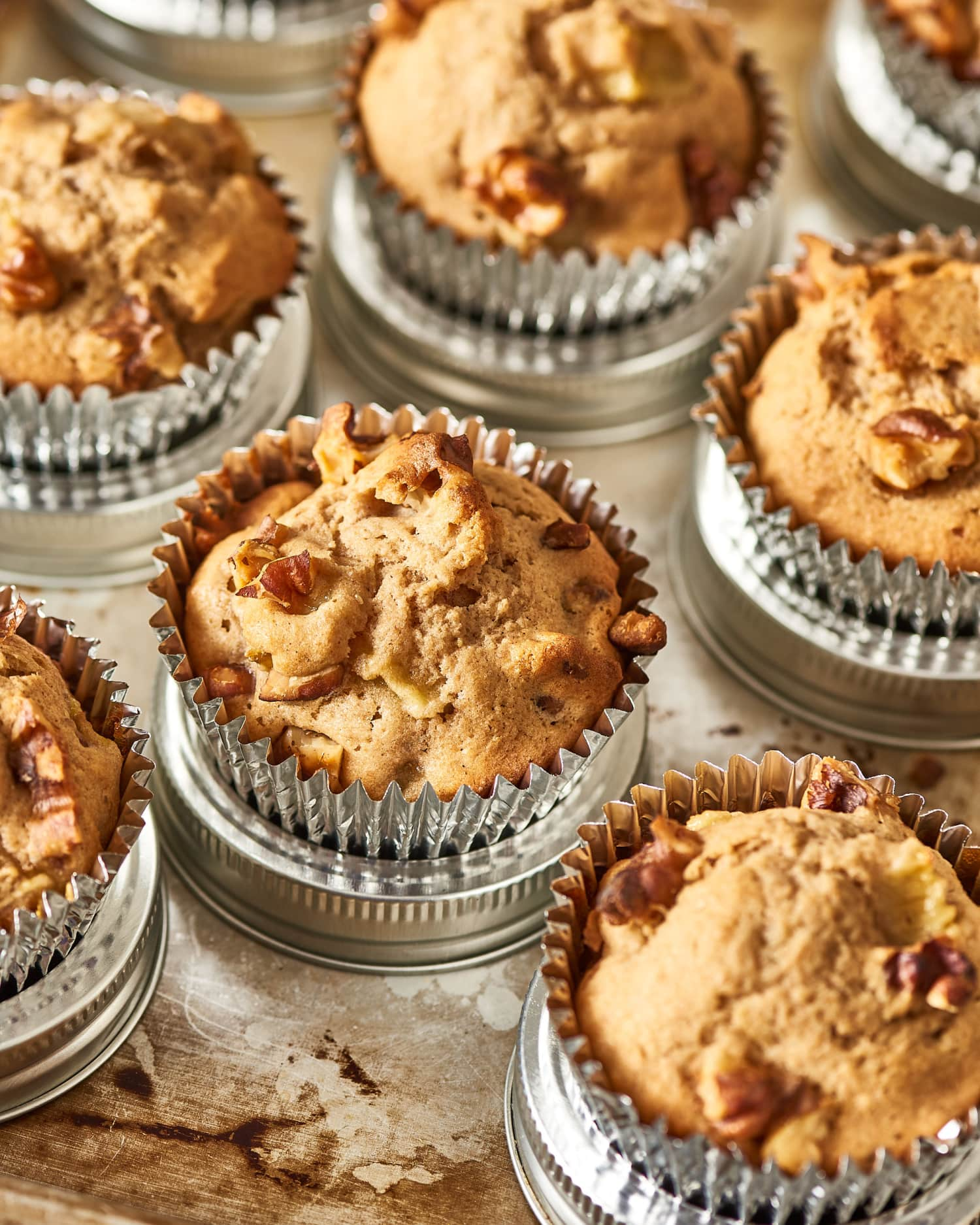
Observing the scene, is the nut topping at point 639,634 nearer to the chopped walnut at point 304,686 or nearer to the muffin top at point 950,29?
the chopped walnut at point 304,686

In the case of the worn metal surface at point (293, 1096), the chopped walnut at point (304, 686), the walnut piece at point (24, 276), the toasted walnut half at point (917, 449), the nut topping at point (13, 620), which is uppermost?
the toasted walnut half at point (917, 449)

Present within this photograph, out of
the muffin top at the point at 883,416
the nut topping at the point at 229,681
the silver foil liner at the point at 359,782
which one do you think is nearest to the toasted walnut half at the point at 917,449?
the muffin top at the point at 883,416

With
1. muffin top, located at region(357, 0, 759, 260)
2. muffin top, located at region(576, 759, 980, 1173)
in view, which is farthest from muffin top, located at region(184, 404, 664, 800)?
muffin top, located at region(357, 0, 759, 260)

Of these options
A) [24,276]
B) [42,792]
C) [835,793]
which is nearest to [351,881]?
[42,792]

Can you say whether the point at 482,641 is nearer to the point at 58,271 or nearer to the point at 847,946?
the point at 847,946

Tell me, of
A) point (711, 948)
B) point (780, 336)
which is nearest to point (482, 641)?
point (711, 948)
